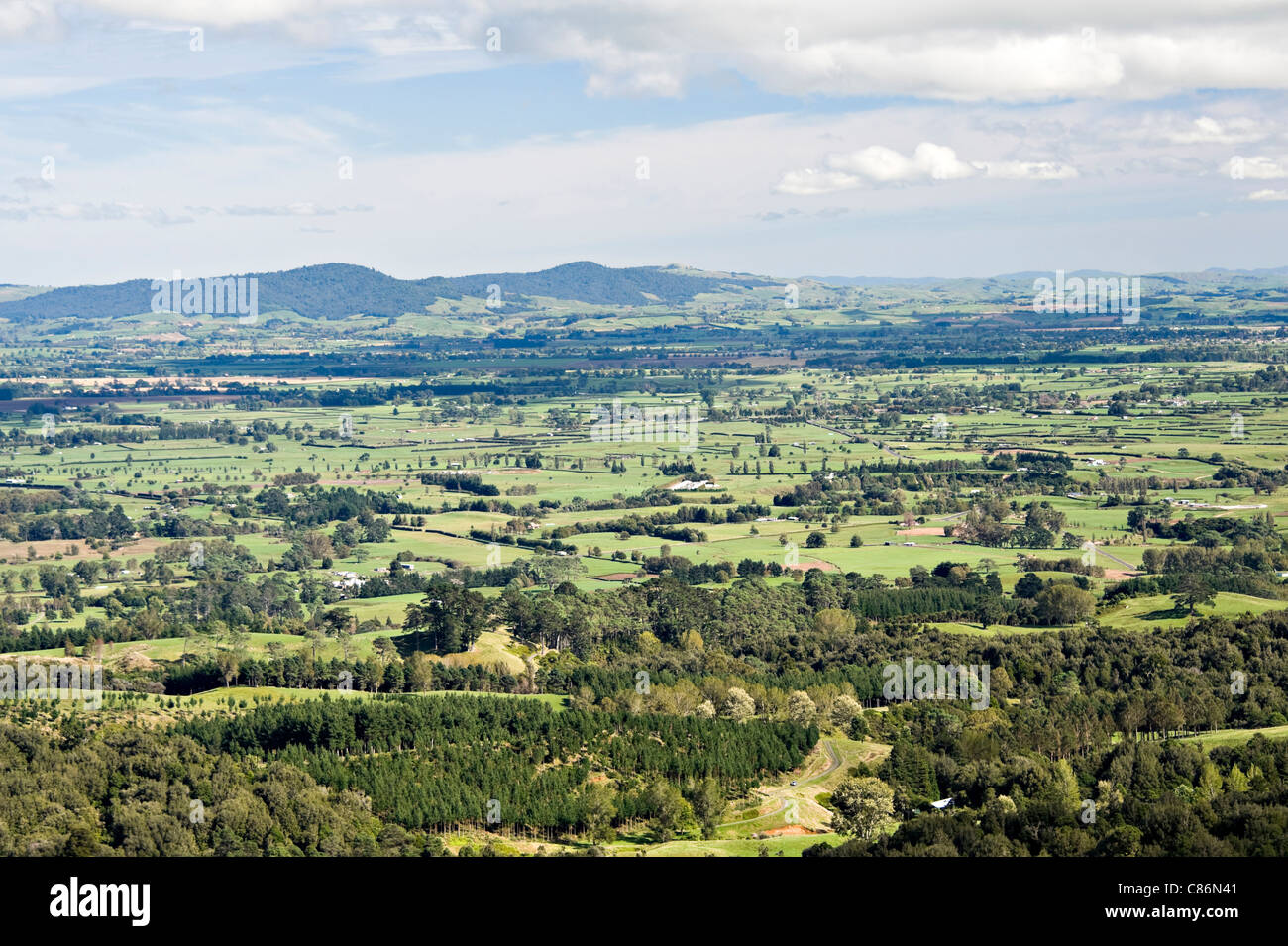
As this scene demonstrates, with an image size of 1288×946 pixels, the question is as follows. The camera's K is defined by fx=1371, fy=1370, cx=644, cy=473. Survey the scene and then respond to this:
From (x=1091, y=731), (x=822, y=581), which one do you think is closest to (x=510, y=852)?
(x=1091, y=731)
